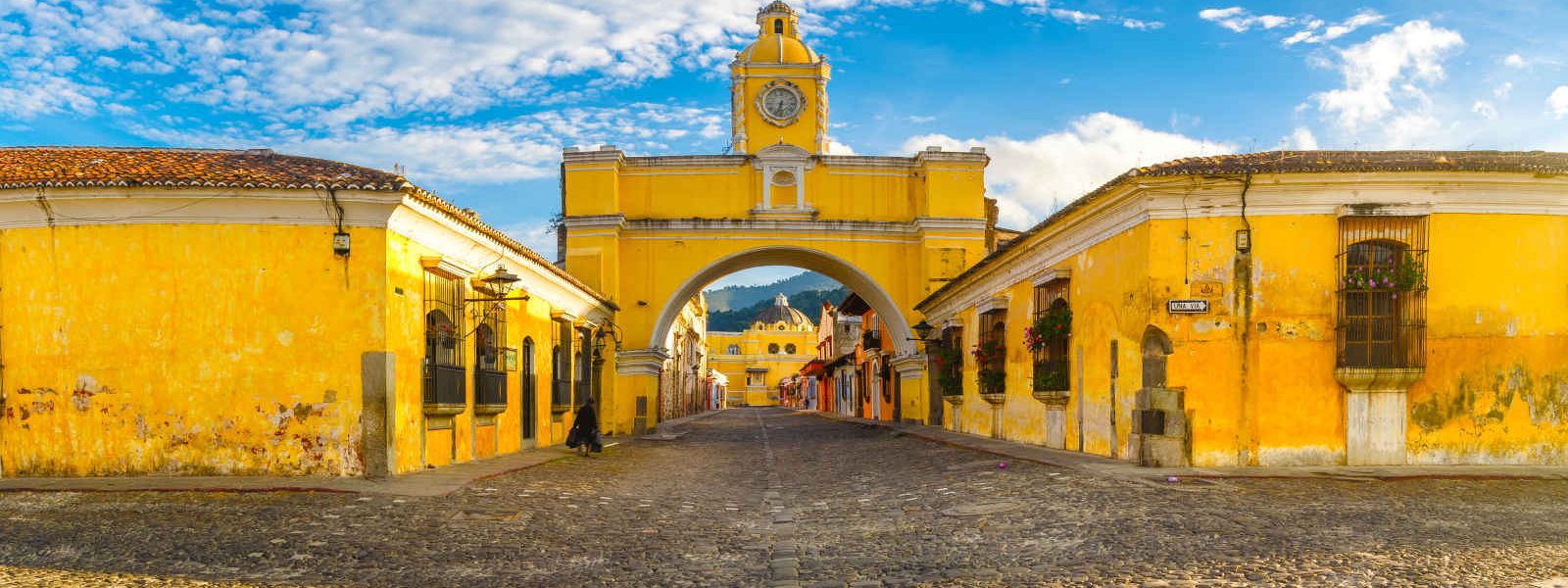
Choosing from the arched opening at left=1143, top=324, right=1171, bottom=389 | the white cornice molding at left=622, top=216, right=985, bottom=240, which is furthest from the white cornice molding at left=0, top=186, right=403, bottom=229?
the white cornice molding at left=622, top=216, right=985, bottom=240

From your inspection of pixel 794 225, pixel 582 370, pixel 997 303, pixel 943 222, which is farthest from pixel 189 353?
pixel 943 222

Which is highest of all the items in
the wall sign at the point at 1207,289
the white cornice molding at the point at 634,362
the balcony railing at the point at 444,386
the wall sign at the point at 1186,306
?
the wall sign at the point at 1207,289

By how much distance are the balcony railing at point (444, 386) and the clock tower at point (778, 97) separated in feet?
45.0

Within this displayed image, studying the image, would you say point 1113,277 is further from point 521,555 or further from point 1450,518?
point 521,555

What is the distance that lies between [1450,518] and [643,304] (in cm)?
1934

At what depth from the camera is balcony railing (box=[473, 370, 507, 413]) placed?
1371cm

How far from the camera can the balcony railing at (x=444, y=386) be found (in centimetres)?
1179

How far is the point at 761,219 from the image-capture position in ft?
82.2

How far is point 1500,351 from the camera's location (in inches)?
425

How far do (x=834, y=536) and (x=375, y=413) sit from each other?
492cm

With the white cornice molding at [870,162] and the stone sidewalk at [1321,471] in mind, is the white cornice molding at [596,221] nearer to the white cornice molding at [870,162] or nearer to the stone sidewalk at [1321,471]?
the white cornice molding at [870,162]

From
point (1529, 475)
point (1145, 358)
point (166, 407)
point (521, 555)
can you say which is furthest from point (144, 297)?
point (1529, 475)

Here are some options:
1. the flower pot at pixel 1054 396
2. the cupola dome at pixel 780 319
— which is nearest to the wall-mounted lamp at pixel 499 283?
the flower pot at pixel 1054 396

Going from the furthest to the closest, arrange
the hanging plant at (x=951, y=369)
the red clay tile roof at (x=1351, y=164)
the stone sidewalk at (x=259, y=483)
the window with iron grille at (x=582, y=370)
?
the hanging plant at (x=951, y=369) → the window with iron grille at (x=582, y=370) → the red clay tile roof at (x=1351, y=164) → the stone sidewalk at (x=259, y=483)
